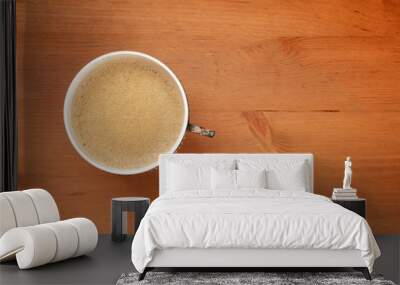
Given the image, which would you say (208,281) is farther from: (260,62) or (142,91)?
(260,62)

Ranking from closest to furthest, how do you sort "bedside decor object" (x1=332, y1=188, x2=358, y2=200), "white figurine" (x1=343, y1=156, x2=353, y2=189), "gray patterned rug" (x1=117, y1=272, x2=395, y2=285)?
"gray patterned rug" (x1=117, y1=272, x2=395, y2=285)
"bedside decor object" (x1=332, y1=188, x2=358, y2=200)
"white figurine" (x1=343, y1=156, x2=353, y2=189)

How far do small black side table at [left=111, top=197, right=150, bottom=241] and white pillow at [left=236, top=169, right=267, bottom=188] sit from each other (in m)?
0.83

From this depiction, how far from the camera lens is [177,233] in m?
4.27

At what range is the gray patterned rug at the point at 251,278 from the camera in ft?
13.8

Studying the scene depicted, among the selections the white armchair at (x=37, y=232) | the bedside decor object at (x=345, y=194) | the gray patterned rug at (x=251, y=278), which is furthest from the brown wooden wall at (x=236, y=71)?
the gray patterned rug at (x=251, y=278)

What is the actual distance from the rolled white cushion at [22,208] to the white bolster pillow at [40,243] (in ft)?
0.68

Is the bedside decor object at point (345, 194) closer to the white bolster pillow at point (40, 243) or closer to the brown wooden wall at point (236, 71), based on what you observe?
the brown wooden wall at point (236, 71)

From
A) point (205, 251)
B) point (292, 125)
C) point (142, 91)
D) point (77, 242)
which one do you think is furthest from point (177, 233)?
point (292, 125)

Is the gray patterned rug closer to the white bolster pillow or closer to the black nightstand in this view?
the white bolster pillow

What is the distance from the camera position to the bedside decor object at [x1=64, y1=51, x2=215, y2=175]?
19.7 ft

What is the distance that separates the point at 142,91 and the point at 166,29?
28.6 inches

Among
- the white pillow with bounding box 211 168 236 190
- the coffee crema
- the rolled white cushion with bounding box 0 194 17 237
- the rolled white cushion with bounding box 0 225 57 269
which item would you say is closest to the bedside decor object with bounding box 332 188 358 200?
the white pillow with bounding box 211 168 236 190

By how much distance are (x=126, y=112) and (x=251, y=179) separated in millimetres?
1308

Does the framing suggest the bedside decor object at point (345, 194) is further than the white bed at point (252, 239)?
Yes
